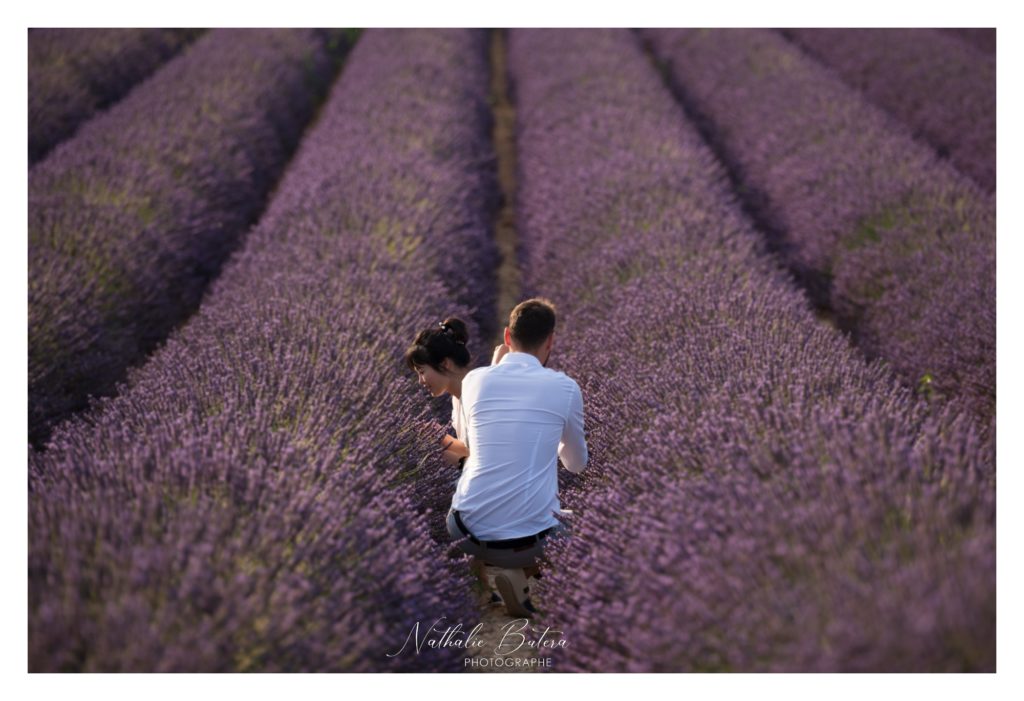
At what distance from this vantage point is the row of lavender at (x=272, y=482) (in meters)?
1.51

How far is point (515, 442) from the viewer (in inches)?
93.9

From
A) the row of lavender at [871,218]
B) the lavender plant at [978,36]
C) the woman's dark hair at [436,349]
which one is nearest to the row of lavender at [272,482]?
the woman's dark hair at [436,349]

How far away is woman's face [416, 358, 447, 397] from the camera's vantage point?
2717 mm

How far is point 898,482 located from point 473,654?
3.60 feet

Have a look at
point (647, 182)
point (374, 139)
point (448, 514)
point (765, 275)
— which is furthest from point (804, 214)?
point (448, 514)

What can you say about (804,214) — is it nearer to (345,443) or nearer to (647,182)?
(647,182)

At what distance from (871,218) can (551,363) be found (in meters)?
2.28

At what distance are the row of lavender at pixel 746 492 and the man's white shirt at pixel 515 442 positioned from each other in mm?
138

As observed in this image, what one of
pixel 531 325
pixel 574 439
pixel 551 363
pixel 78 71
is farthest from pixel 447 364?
pixel 78 71

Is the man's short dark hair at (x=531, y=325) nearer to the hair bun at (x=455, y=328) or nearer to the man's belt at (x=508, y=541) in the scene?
the hair bun at (x=455, y=328)

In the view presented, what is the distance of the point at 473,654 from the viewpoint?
211 centimetres

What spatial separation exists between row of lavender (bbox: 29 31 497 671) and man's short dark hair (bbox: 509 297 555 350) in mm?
434

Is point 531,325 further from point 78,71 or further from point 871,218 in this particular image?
point 78,71

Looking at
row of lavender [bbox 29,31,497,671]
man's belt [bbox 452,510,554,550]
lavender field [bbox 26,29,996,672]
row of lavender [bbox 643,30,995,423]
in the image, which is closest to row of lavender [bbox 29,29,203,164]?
lavender field [bbox 26,29,996,672]
